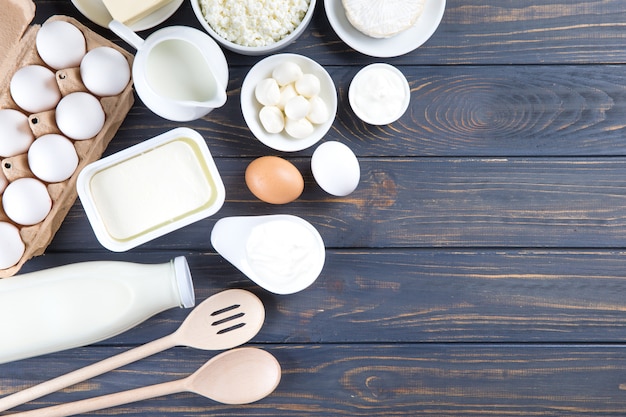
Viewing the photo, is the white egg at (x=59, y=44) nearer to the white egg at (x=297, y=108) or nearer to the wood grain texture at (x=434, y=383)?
the white egg at (x=297, y=108)

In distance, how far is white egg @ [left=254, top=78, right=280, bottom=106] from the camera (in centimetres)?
82

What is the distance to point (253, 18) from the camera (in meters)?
0.82

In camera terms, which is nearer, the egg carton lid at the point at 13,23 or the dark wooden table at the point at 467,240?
the egg carton lid at the point at 13,23

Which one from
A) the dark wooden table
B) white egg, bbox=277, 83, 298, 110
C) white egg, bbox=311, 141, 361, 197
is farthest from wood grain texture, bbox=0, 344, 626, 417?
white egg, bbox=277, 83, 298, 110

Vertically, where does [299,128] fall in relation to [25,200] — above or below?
above

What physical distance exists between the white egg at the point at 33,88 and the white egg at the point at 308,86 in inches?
12.6

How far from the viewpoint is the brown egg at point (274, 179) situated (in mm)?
825

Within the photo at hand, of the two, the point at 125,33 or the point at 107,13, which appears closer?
the point at 125,33

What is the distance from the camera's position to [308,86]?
32.4 inches

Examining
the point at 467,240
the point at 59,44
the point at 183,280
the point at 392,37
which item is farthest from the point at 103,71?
the point at 467,240

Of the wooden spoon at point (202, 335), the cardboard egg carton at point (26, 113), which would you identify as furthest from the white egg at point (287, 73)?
the wooden spoon at point (202, 335)

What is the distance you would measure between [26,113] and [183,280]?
30cm

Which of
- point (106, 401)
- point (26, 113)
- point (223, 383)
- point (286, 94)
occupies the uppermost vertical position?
point (286, 94)

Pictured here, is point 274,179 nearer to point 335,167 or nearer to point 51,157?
point 335,167
